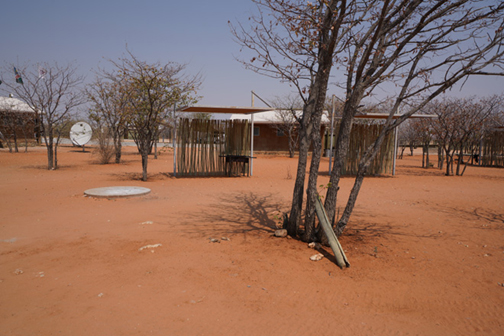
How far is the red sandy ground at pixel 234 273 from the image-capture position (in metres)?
2.81

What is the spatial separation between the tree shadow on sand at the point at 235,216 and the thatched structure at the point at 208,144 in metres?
4.35

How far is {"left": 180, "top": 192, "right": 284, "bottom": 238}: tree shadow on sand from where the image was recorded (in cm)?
538

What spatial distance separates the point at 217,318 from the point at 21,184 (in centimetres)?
904

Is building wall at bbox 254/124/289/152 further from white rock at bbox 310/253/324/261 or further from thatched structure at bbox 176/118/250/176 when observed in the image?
white rock at bbox 310/253/324/261

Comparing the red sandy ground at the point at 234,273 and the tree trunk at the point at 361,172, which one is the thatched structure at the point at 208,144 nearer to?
the red sandy ground at the point at 234,273

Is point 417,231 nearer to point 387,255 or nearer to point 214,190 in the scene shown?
point 387,255

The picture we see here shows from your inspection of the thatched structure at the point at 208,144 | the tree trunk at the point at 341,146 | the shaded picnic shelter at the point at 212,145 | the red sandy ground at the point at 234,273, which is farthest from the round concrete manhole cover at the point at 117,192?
the tree trunk at the point at 341,146

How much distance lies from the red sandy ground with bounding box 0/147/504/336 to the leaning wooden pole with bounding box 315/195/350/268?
0.15m

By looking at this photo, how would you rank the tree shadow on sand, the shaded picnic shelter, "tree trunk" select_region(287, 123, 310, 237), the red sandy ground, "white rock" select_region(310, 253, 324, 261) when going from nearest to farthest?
the red sandy ground < "white rock" select_region(310, 253, 324, 261) < "tree trunk" select_region(287, 123, 310, 237) < the tree shadow on sand < the shaded picnic shelter

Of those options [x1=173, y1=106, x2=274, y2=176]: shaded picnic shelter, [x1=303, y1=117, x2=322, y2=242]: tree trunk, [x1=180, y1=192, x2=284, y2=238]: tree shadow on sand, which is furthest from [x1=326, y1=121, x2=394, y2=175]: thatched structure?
[x1=303, y1=117, x2=322, y2=242]: tree trunk

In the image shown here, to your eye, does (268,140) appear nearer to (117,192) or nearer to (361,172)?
(117,192)

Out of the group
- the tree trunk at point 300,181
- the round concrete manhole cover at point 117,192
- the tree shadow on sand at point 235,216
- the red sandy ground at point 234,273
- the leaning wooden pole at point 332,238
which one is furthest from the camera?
the round concrete manhole cover at point 117,192

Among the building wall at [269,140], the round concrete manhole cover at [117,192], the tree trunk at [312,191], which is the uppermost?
the building wall at [269,140]

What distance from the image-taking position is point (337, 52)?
5086 mm
